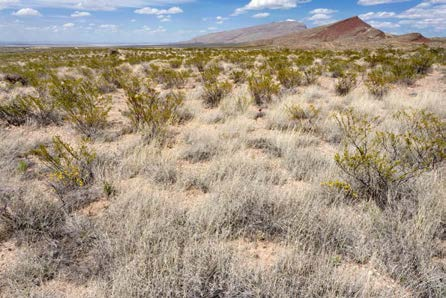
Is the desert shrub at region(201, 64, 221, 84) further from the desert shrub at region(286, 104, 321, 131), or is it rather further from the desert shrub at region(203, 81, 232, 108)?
the desert shrub at region(286, 104, 321, 131)

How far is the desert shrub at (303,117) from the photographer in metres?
5.18

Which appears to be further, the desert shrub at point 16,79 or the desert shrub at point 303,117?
the desert shrub at point 16,79

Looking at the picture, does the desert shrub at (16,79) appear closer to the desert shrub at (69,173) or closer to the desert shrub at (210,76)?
the desert shrub at (210,76)

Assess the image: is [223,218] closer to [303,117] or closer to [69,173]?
[69,173]

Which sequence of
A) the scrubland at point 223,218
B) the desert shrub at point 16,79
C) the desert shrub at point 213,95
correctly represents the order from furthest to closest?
the desert shrub at point 16,79 < the desert shrub at point 213,95 < the scrubland at point 223,218

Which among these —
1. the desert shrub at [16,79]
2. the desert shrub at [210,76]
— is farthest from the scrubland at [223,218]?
the desert shrub at [16,79]

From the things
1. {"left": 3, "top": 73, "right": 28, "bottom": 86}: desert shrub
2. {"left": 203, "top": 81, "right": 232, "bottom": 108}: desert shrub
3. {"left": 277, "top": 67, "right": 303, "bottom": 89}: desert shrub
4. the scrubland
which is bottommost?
the scrubland

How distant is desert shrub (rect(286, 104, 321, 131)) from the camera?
17.0 feet

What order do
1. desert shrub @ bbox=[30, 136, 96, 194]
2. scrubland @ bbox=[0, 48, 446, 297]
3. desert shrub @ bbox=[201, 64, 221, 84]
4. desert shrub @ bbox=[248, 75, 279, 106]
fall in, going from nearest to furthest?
scrubland @ bbox=[0, 48, 446, 297], desert shrub @ bbox=[30, 136, 96, 194], desert shrub @ bbox=[248, 75, 279, 106], desert shrub @ bbox=[201, 64, 221, 84]

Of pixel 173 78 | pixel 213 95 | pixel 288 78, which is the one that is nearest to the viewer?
pixel 213 95

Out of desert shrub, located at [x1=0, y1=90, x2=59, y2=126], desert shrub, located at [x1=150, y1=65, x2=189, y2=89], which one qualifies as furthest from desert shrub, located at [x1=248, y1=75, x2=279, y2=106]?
desert shrub, located at [x1=0, y1=90, x2=59, y2=126]

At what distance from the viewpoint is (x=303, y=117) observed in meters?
5.79

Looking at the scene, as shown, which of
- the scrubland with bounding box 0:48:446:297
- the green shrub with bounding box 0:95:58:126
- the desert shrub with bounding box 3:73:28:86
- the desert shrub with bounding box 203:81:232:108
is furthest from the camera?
the desert shrub with bounding box 3:73:28:86

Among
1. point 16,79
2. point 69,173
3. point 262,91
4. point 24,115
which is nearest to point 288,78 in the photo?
point 262,91
